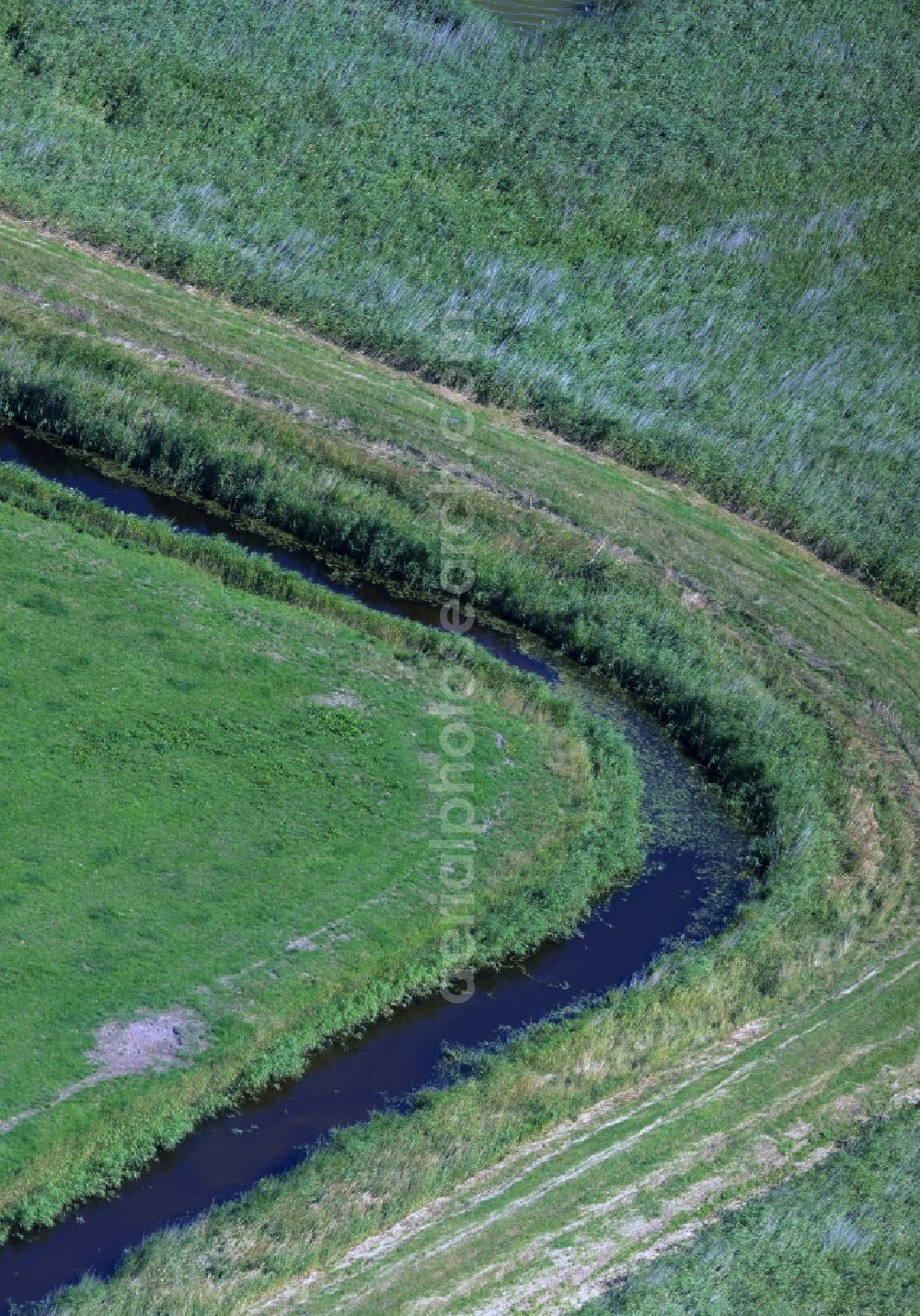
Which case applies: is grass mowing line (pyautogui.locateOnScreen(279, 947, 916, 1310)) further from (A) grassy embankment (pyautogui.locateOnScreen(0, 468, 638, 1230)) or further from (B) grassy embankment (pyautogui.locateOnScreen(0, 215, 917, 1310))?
(A) grassy embankment (pyautogui.locateOnScreen(0, 468, 638, 1230))

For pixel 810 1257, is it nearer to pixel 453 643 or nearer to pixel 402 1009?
pixel 402 1009

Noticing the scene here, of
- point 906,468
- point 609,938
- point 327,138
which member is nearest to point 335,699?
point 609,938

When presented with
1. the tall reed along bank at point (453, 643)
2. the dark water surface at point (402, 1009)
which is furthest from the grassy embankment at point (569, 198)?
the dark water surface at point (402, 1009)

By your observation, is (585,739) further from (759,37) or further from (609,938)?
(759,37)

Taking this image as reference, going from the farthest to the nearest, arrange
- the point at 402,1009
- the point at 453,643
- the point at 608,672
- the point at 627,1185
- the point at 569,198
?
1. the point at 569,198
2. the point at 608,672
3. the point at 453,643
4. the point at 402,1009
5. the point at 627,1185

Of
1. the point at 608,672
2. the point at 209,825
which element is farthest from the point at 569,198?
the point at 209,825
